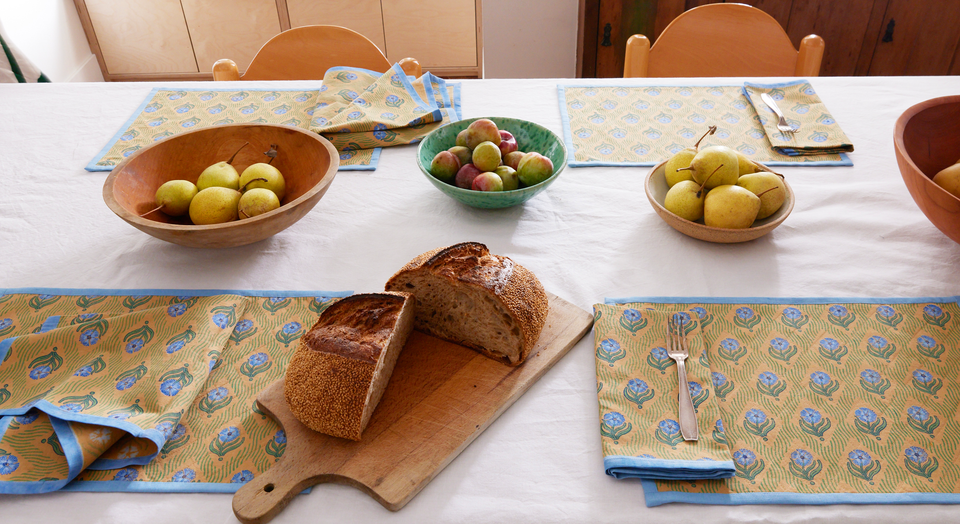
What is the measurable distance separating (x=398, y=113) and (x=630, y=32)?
1.70 meters

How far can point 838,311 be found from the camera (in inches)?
33.4

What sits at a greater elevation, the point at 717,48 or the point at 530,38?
the point at 717,48

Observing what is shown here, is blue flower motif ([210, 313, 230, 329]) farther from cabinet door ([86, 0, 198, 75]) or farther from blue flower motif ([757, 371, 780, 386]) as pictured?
cabinet door ([86, 0, 198, 75])

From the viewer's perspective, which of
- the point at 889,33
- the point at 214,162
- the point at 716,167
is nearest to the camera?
the point at 716,167

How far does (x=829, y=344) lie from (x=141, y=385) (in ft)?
2.94

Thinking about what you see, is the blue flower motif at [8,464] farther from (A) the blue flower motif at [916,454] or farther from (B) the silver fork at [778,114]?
(B) the silver fork at [778,114]

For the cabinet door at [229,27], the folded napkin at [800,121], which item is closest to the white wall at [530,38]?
the cabinet door at [229,27]

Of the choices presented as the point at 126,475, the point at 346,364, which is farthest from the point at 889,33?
the point at 126,475

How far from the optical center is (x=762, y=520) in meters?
0.61

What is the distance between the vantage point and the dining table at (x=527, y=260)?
0.63 meters

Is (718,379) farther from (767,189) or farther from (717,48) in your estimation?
(717,48)

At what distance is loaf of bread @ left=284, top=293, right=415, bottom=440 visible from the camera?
0.68m

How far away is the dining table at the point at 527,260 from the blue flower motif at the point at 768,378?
0.16 m

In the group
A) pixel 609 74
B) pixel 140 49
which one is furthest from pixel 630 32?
pixel 140 49
